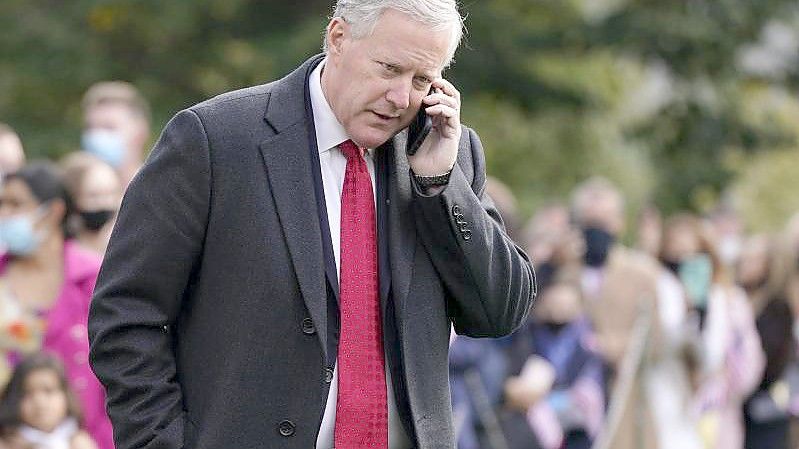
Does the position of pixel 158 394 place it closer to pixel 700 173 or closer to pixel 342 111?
pixel 342 111

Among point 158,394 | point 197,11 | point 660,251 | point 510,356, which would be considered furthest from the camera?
point 197,11

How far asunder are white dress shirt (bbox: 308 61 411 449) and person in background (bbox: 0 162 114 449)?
3.08 meters

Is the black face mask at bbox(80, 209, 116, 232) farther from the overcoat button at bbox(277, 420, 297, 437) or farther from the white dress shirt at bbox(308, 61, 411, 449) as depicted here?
the overcoat button at bbox(277, 420, 297, 437)

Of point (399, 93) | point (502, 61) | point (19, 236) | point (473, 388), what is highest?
point (399, 93)

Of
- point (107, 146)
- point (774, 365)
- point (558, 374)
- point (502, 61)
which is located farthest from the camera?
point (502, 61)

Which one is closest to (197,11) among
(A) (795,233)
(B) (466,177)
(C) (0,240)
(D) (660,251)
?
(D) (660,251)

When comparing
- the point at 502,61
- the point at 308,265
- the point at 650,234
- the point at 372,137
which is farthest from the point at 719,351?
the point at 502,61

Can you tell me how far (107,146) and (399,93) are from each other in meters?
4.80

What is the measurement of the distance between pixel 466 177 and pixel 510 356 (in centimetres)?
561

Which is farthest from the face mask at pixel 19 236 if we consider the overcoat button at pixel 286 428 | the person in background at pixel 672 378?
the person in background at pixel 672 378

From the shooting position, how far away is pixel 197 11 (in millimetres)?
18484

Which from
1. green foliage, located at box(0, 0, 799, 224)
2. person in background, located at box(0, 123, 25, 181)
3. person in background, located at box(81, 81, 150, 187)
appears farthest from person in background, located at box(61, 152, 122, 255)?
green foliage, located at box(0, 0, 799, 224)

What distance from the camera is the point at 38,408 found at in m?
6.96

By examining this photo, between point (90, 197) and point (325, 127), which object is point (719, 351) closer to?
point (90, 197)
